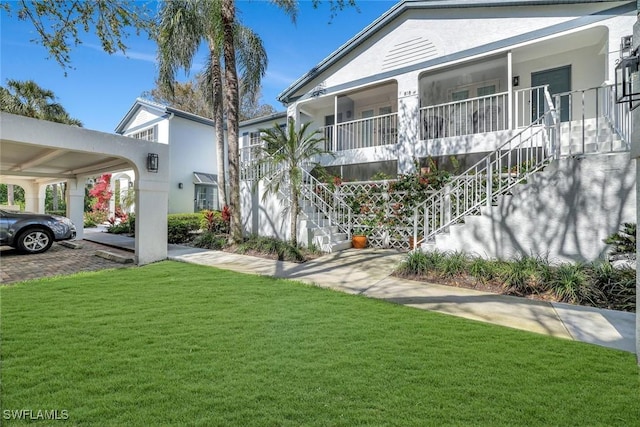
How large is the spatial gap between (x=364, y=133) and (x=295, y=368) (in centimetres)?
1094

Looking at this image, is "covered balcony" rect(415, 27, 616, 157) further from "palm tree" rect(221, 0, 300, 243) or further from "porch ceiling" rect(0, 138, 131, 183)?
"porch ceiling" rect(0, 138, 131, 183)

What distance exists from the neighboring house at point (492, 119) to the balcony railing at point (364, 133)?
0.18 ft

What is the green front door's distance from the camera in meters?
9.64

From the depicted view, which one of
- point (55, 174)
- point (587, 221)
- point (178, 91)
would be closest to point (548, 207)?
point (587, 221)

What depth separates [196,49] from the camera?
1363 cm

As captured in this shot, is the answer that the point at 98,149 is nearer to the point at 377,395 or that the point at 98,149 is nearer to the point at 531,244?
the point at 377,395

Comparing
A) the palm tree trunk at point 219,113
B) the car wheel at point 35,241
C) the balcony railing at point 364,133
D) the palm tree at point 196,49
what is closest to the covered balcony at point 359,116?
the balcony railing at point 364,133

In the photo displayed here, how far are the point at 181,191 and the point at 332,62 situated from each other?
1136 cm

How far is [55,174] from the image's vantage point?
11.6m

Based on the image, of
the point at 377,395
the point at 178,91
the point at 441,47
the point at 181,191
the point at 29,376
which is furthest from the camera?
the point at 178,91

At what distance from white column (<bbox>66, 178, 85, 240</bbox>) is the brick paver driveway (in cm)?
224

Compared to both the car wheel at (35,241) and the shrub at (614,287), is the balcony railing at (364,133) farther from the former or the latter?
the car wheel at (35,241)

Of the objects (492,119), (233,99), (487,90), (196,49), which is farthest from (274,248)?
(196,49)

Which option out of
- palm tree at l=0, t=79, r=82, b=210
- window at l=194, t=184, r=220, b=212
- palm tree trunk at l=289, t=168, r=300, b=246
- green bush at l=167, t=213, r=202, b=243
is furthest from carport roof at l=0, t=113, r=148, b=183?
palm tree at l=0, t=79, r=82, b=210
